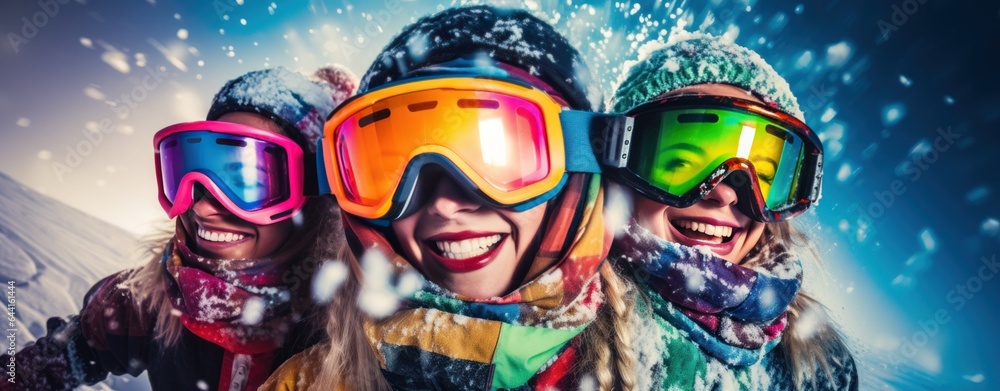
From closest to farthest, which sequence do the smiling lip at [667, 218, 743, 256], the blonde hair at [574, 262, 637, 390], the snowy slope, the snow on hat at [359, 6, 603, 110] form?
the blonde hair at [574, 262, 637, 390]
the snow on hat at [359, 6, 603, 110]
the smiling lip at [667, 218, 743, 256]
the snowy slope

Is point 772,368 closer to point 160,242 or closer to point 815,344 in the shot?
point 815,344

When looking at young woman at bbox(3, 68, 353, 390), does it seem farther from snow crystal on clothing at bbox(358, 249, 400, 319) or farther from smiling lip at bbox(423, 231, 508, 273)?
smiling lip at bbox(423, 231, 508, 273)

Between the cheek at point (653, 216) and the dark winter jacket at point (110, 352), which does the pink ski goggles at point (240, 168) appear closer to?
the dark winter jacket at point (110, 352)

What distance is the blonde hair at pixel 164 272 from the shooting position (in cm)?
184

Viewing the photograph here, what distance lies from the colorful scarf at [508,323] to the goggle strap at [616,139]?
5.3 inches

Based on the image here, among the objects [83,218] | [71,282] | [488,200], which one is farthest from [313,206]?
[83,218]

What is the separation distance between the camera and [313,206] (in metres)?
1.91

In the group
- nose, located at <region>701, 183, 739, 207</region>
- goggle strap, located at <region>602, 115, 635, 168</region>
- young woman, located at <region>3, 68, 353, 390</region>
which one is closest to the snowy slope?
young woman, located at <region>3, 68, 353, 390</region>

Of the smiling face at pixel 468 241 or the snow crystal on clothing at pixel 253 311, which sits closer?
the smiling face at pixel 468 241

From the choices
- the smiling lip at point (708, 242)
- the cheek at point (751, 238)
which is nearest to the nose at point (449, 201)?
the smiling lip at point (708, 242)

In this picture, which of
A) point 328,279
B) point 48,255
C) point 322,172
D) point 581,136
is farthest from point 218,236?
point 48,255

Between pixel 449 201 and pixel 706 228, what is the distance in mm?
987

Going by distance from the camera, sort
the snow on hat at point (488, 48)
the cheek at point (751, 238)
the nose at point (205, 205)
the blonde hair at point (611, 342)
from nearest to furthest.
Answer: the blonde hair at point (611, 342) → the snow on hat at point (488, 48) → the cheek at point (751, 238) → the nose at point (205, 205)

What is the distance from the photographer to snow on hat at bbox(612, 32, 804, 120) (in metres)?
1.47
